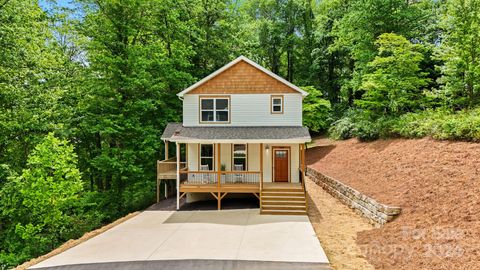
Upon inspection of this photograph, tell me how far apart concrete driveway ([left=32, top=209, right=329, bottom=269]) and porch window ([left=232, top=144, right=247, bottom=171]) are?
388 centimetres

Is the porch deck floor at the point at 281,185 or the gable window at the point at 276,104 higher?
the gable window at the point at 276,104

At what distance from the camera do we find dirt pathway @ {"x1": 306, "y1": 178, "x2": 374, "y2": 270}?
7691 mm

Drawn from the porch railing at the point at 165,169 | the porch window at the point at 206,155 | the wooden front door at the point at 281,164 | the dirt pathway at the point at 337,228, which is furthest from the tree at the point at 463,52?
the porch railing at the point at 165,169

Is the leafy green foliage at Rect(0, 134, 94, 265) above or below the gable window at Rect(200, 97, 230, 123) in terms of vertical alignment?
below

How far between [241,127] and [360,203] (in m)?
7.62

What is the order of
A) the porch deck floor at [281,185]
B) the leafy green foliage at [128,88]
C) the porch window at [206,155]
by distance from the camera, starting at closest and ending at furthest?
the leafy green foliage at [128,88]
the porch deck floor at [281,185]
the porch window at [206,155]

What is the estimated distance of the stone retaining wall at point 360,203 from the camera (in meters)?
9.57

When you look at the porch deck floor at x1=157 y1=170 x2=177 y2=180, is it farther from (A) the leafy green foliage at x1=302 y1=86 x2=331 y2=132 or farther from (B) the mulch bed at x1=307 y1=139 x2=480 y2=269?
(A) the leafy green foliage at x1=302 y1=86 x2=331 y2=132

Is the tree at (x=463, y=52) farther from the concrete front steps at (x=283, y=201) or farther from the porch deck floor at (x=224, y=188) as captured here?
the porch deck floor at (x=224, y=188)

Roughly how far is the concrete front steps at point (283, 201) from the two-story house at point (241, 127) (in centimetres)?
72

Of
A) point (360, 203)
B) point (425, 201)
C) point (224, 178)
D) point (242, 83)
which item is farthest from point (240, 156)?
point (425, 201)

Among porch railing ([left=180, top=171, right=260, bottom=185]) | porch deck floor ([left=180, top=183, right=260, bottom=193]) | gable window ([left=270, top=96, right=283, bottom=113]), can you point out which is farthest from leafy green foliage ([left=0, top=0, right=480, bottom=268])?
gable window ([left=270, top=96, right=283, bottom=113])

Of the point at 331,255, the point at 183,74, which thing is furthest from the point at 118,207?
the point at 331,255

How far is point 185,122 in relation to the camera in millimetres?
17141
